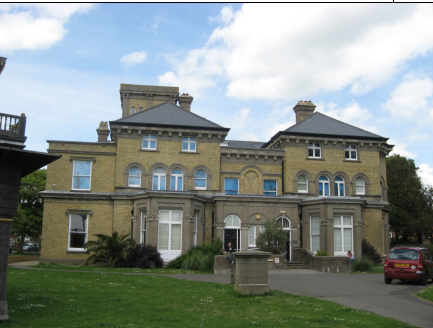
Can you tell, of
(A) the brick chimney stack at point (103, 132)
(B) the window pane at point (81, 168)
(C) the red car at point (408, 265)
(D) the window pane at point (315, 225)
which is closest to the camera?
(C) the red car at point (408, 265)

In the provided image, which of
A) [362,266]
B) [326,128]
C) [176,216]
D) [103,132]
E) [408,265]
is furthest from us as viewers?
[103,132]

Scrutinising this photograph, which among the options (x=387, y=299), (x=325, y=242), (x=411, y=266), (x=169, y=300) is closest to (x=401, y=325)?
(x=387, y=299)

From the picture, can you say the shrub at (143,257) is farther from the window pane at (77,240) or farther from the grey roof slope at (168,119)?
the grey roof slope at (168,119)

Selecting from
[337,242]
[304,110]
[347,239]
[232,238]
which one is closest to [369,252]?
[347,239]

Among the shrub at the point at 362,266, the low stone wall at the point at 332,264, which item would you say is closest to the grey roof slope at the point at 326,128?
the low stone wall at the point at 332,264

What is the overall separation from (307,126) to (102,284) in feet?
75.7

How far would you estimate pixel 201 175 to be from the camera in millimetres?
32469

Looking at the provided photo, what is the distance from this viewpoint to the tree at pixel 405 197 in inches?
2008

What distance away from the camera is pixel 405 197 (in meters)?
51.8

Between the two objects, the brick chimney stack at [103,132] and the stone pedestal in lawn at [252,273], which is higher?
the brick chimney stack at [103,132]

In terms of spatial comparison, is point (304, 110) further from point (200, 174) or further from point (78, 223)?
point (78, 223)

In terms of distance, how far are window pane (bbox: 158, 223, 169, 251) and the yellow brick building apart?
6cm

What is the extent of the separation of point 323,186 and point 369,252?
19.6 feet

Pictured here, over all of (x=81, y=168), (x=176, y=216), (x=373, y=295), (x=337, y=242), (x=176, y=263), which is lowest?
(x=373, y=295)
